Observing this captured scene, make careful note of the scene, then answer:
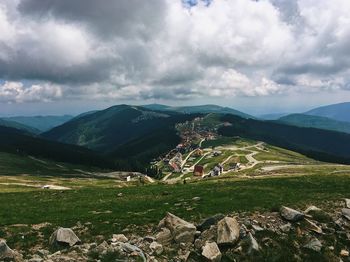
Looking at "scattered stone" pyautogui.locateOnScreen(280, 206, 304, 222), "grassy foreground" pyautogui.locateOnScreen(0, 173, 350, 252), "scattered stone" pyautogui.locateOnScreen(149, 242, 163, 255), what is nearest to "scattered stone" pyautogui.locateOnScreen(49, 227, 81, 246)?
"grassy foreground" pyautogui.locateOnScreen(0, 173, 350, 252)

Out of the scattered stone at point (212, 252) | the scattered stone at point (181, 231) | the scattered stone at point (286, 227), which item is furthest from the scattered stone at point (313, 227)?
the scattered stone at point (181, 231)

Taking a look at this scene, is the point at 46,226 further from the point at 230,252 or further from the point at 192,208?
the point at 230,252

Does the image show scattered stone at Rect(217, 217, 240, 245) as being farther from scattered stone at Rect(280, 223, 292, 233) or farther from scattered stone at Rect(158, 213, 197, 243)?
scattered stone at Rect(280, 223, 292, 233)

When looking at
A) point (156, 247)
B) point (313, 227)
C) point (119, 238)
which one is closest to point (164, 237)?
point (156, 247)

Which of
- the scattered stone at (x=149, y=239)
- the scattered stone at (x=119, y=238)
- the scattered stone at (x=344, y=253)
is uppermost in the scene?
the scattered stone at (x=149, y=239)

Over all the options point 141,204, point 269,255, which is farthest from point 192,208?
point 269,255

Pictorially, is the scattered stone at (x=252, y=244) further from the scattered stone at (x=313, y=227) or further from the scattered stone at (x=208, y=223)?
the scattered stone at (x=313, y=227)

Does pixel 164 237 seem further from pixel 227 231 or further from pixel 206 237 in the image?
pixel 227 231

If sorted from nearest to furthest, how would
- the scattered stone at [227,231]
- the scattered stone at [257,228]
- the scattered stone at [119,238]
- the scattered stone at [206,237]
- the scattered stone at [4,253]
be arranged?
the scattered stone at [4,253], the scattered stone at [227,231], the scattered stone at [206,237], the scattered stone at [119,238], the scattered stone at [257,228]
